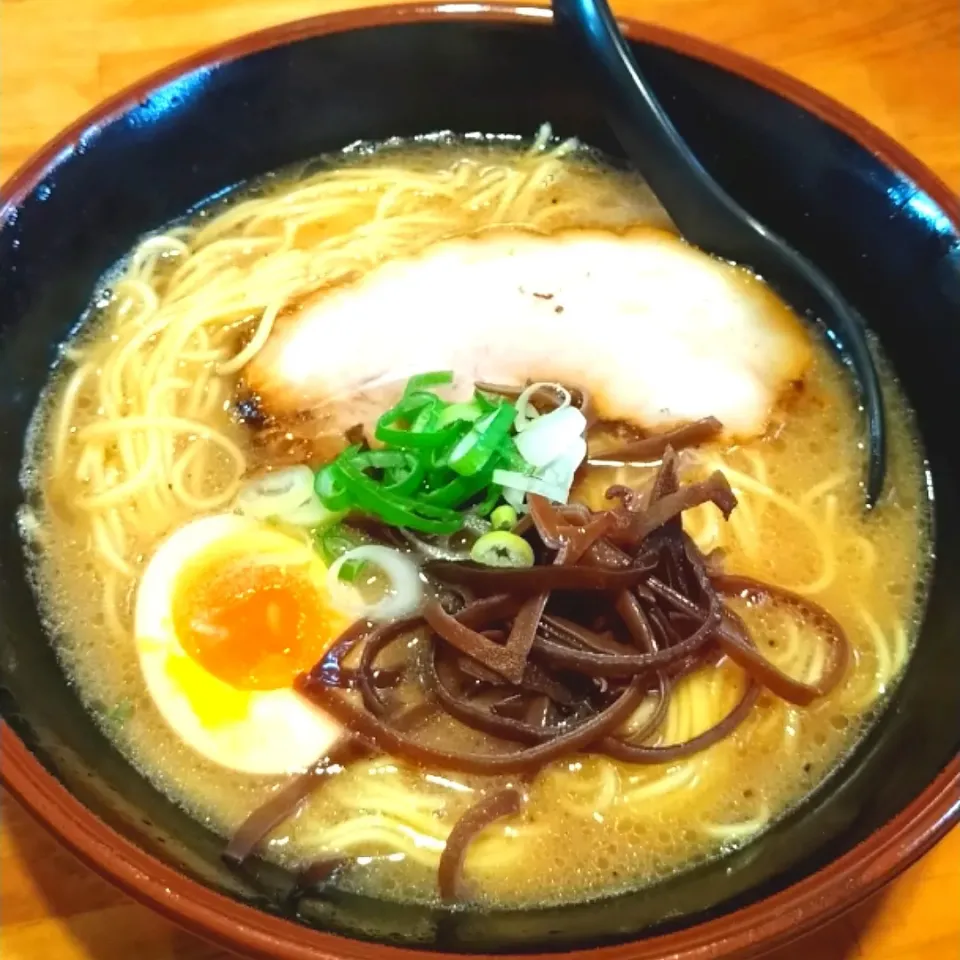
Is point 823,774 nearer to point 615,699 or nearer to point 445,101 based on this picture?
point 615,699

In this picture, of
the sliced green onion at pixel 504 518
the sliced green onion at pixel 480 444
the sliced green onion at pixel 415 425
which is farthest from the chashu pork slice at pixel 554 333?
the sliced green onion at pixel 504 518

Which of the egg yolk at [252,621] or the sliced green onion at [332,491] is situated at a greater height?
the sliced green onion at [332,491]

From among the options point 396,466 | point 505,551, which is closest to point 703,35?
point 396,466

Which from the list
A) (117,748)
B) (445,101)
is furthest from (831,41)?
(117,748)

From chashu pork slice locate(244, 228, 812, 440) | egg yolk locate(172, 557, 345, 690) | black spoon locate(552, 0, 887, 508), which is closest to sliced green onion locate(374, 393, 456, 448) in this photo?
chashu pork slice locate(244, 228, 812, 440)

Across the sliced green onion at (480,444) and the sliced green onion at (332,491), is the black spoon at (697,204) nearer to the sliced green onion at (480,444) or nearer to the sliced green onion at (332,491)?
the sliced green onion at (480,444)

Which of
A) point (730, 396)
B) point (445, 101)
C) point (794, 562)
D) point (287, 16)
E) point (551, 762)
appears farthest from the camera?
point (287, 16)

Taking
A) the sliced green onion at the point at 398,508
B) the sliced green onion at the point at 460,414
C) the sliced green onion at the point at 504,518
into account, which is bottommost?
the sliced green onion at the point at 504,518
